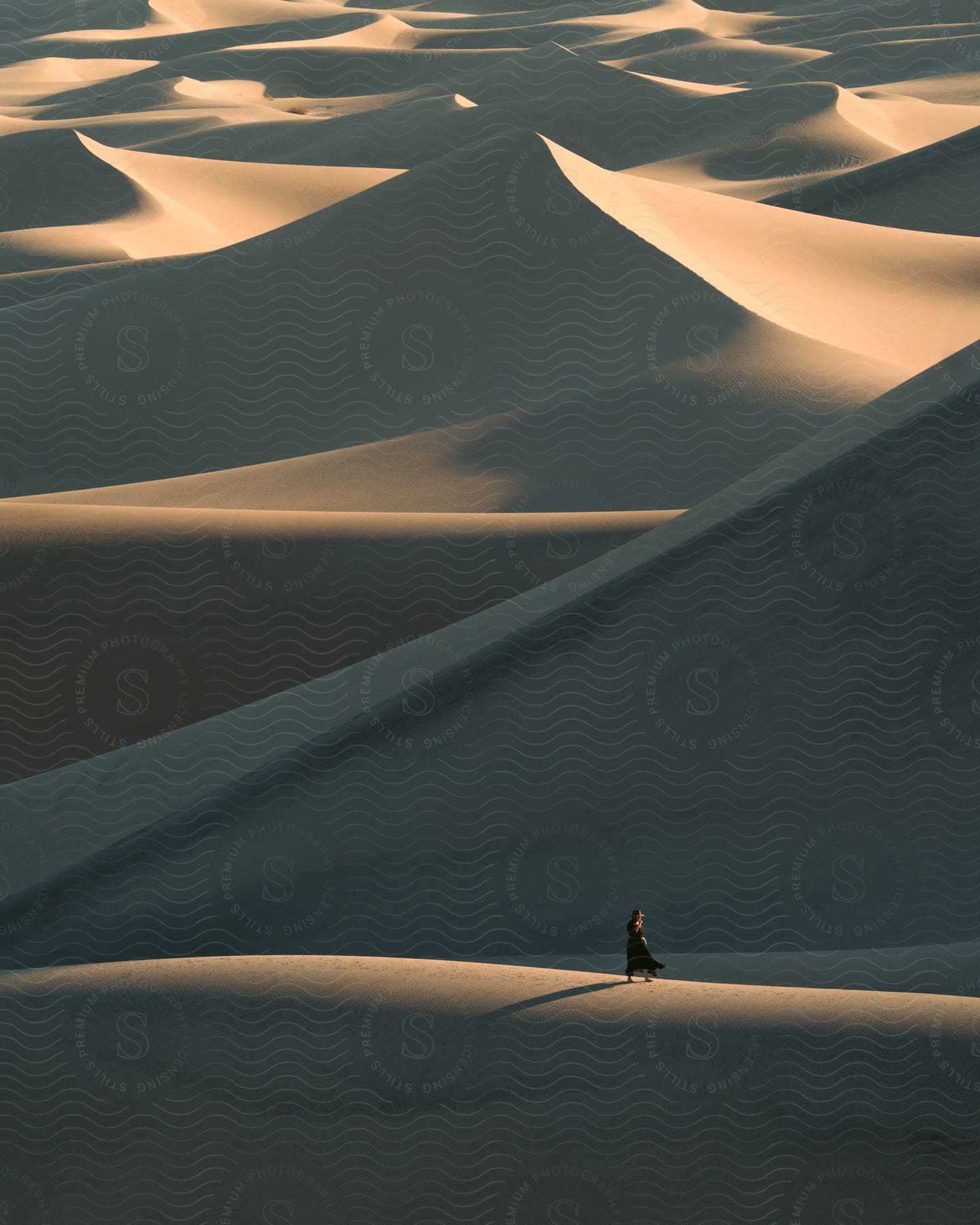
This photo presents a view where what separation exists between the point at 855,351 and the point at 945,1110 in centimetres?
752

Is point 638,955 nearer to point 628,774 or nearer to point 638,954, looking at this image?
point 638,954

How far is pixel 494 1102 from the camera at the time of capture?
3836 mm

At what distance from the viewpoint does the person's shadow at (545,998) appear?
4.02 meters

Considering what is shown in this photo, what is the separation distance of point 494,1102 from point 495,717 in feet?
7.18

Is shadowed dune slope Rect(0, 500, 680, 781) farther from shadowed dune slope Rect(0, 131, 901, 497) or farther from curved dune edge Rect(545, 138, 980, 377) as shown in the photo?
curved dune edge Rect(545, 138, 980, 377)

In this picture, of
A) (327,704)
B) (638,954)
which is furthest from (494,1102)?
(327,704)

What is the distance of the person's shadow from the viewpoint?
4.02 metres

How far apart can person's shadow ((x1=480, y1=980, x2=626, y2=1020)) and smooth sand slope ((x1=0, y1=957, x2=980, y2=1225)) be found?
0.01 meters

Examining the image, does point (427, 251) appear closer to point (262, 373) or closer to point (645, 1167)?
point (262, 373)

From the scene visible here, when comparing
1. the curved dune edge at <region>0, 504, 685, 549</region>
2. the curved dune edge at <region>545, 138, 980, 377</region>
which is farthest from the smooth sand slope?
the curved dune edge at <region>545, 138, 980, 377</region>

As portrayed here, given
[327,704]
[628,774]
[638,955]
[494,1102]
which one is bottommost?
[494,1102]

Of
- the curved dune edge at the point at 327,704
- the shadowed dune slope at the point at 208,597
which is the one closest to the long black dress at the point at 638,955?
the curved dune edge at the point at 327,704

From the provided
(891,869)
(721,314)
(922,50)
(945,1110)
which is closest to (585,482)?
(721,314)

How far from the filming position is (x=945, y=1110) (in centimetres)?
369
